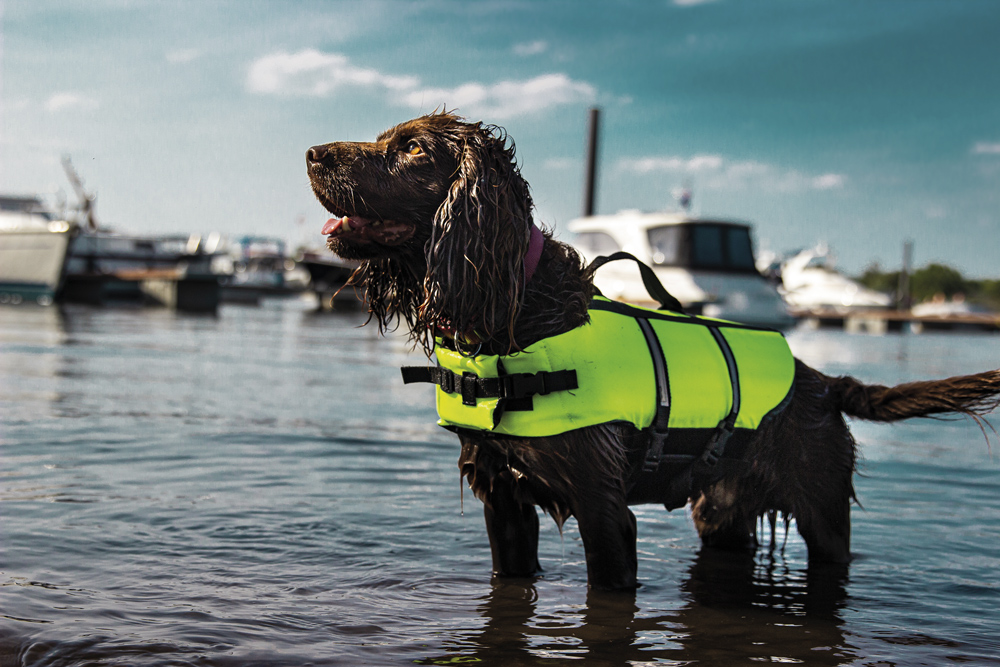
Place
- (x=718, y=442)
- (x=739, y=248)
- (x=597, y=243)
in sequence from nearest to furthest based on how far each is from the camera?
(x=718, y=442), (x=739, y=248), (x=597, y=243)

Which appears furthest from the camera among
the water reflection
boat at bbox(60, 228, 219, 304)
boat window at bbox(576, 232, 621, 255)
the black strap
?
boat at bbox(60, 228, 219, 304)

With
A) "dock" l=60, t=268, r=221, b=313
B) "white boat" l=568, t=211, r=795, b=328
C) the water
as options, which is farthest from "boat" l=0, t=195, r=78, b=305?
the water

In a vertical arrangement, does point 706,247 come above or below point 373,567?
above

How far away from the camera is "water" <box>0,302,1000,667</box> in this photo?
10.1ft

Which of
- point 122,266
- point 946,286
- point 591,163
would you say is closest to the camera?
point 591,163

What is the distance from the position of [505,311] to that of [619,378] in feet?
1.77

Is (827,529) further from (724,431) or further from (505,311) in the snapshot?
(505,311)

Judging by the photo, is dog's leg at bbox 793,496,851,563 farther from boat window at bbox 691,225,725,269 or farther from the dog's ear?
boat window at bbox 691,225,725,269

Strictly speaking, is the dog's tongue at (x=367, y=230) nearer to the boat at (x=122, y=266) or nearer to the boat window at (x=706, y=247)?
the boat window at (x=706, y=247)

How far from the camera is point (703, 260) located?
57.3ft

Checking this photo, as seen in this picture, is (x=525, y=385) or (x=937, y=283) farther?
(x=937, y=283)

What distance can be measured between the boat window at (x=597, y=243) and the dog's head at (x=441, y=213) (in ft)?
48.7

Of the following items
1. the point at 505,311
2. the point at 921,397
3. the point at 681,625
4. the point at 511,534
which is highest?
the point at 505,311

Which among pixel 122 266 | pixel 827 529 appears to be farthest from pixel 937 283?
pixel 827 529
